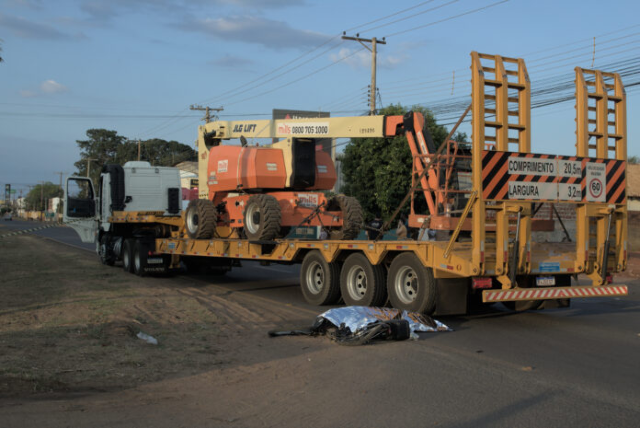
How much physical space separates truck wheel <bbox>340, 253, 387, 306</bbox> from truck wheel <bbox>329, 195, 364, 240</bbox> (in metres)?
2.51

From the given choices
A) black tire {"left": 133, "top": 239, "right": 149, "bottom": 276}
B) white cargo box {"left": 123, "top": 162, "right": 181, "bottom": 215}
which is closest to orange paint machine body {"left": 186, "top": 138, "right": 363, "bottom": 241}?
black tire {"left": 133, "top": 239, "right": 149, "bottom": 276}

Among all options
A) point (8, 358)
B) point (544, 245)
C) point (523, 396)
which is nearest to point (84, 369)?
point (8, 358)

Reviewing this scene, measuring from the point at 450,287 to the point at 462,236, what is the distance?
189 cm

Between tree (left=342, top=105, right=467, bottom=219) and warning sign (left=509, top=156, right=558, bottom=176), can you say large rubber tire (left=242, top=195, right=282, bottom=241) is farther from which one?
tree (left=342, top=105, right=467, bottom=219)

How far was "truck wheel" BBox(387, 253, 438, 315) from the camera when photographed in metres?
9.44

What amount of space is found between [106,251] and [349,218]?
1024cm

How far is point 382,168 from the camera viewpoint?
27.5 meters

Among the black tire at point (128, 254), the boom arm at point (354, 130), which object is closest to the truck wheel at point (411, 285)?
the boom arm at point (354, 130)

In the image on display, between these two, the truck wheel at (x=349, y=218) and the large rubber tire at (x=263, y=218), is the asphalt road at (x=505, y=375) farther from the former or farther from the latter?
the truck wheel at (x=349, y=218)

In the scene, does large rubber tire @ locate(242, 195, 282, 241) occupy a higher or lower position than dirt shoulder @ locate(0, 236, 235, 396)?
higher

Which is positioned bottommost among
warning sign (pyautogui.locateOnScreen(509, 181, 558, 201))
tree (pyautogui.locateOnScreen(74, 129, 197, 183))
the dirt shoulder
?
the dirt shoulder

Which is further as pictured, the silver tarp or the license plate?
the license plate

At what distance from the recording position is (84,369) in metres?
6.61

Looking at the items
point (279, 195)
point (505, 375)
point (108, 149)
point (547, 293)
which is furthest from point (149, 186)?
point (108, 149)
